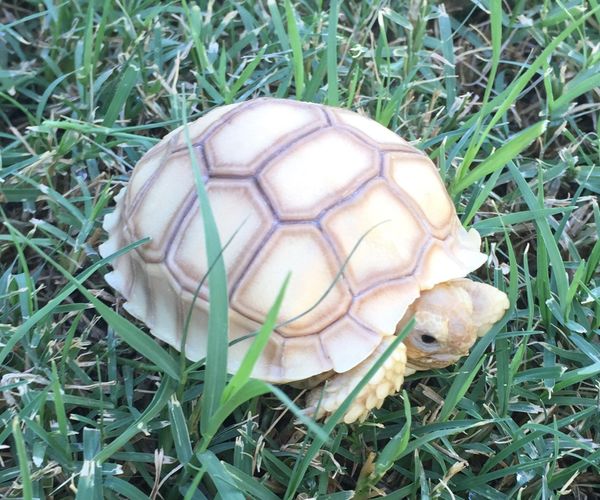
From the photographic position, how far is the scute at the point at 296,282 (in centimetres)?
112

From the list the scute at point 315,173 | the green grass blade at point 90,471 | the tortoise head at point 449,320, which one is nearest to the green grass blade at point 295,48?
the scute at point 315,173

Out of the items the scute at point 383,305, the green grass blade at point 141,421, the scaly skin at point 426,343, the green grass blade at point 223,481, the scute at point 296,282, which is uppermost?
the scute at point 296,282

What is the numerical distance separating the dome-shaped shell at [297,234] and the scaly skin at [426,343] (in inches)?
1.4

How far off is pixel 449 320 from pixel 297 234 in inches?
11.5

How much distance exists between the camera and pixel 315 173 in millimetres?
1164

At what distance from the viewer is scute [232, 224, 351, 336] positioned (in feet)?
3.66

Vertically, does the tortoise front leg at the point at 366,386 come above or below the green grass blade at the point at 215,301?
below

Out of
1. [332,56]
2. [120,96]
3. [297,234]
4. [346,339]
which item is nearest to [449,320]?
[346,339]

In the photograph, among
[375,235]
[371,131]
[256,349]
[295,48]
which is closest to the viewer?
[256,349]

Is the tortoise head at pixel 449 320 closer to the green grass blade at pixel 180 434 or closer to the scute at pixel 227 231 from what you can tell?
the scute at pixel 227 231

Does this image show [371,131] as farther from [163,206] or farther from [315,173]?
[163,206]

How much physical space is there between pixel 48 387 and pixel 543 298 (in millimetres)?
919

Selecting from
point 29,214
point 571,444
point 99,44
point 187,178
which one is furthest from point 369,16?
point 571,444

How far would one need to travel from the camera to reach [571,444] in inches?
47.8
